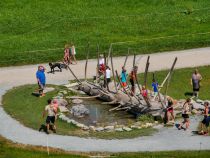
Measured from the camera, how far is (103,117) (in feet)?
116

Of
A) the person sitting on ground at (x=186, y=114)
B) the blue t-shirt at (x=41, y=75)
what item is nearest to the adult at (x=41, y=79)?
the blue t-shirt at (x=41, y=75)

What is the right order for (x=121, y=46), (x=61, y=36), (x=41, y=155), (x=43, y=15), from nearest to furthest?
(x=41, y=155), (x=121, y=46), (x=61, y=36), (x=43, y=15)

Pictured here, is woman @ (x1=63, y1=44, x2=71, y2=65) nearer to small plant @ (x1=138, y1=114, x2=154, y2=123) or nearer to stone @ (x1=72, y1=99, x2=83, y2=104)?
stone @ (x1=72, y1=99, x2=83, y2=104)

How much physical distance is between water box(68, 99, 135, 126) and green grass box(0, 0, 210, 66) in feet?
36.8

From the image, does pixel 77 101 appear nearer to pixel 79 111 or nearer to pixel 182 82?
pixel 79 111

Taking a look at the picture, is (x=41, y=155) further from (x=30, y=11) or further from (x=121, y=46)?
(x=30, y=11)

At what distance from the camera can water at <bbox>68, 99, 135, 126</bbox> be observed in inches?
1350

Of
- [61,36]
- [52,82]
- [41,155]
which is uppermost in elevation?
[61,36]

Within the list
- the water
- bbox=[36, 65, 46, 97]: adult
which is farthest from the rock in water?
bbox=[36, 65, 46, 97]: adult

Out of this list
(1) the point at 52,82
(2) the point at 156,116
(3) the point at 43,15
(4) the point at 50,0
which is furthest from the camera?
(4) the point at 50,0

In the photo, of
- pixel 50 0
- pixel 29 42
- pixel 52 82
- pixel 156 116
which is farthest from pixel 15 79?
pixel 50 0

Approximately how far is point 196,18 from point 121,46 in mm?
11305

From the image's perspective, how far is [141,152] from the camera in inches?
1162

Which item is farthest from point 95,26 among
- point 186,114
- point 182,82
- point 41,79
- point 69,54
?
point 186,114
